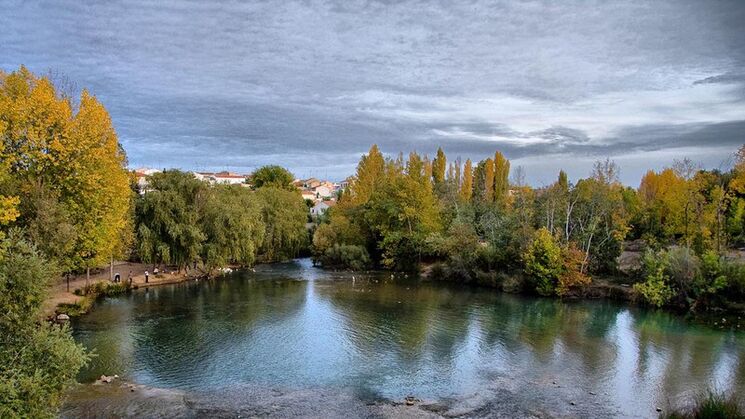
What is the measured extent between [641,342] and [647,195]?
4872cm

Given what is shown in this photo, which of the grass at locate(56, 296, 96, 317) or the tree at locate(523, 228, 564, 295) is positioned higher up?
the tree at locate(523, 228, 564, 295)

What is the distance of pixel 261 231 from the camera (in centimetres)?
5300

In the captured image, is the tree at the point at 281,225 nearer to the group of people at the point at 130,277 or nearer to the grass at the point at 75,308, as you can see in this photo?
the group of people at the point at 130,277

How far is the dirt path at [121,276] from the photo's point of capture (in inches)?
1337

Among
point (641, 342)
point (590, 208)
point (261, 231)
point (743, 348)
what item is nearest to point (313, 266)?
point (261, 231)

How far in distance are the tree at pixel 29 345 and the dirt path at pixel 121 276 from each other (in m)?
20.5

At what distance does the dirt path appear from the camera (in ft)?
111

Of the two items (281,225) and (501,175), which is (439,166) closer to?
(501,175)

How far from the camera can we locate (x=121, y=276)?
44.8 m

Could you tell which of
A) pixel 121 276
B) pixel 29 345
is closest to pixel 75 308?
pixel 121 276

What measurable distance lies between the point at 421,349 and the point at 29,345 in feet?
58.3

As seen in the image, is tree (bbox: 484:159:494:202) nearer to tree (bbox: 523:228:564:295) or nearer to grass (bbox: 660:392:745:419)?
tree (bbox: 523:228:564:295)

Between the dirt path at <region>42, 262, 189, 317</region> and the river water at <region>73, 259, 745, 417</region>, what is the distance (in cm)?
237

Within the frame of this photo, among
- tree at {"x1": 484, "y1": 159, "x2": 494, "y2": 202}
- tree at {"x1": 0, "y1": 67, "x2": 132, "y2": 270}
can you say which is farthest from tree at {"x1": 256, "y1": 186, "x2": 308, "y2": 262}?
tree at {"x1": 484, "y1": 159, "x2": 494, "y2": 202}
